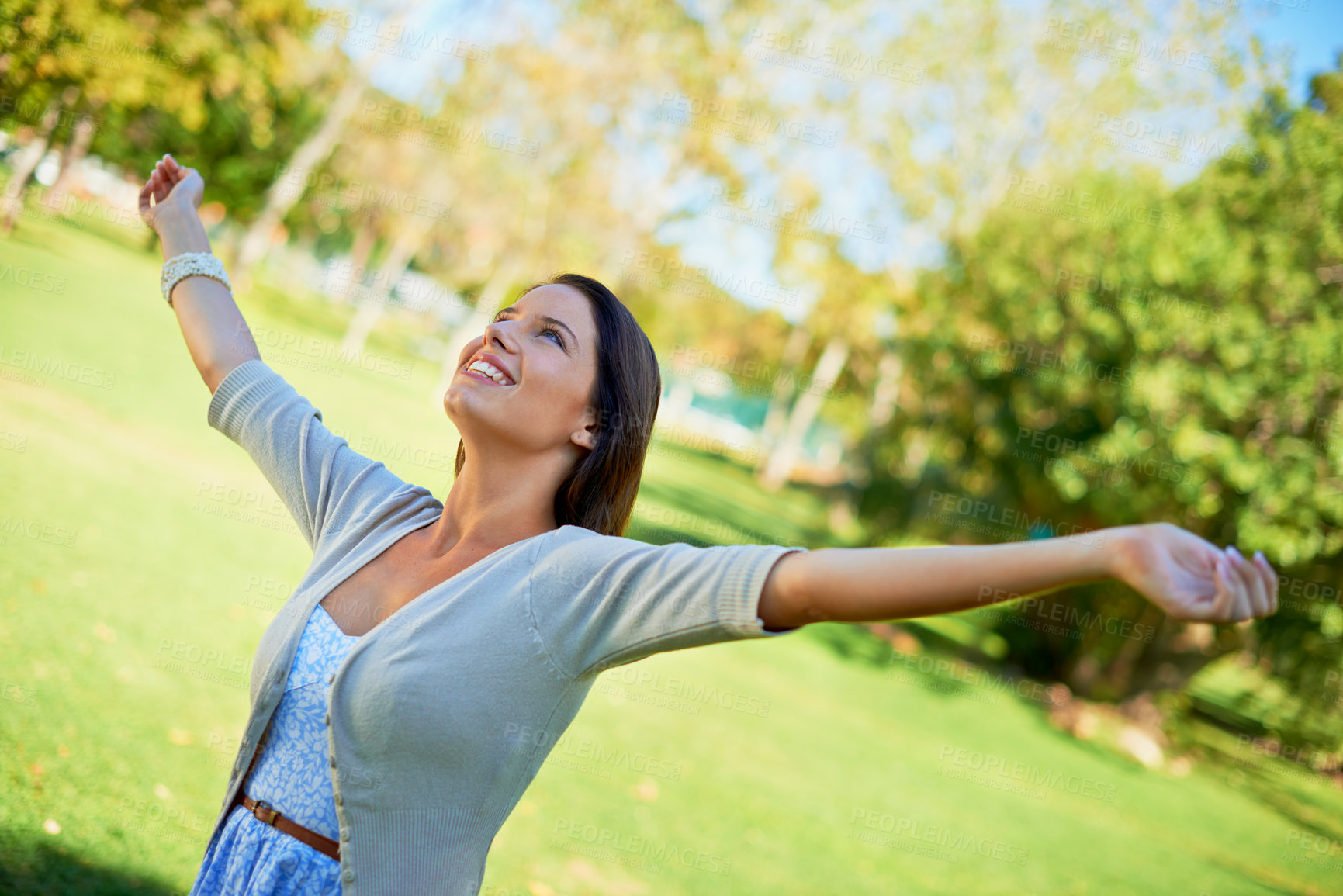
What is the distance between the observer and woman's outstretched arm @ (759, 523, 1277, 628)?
3.86 feet

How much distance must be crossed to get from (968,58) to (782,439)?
24294 millimetres

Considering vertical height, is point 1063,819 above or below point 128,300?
above

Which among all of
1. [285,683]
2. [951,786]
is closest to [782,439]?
[951,786]

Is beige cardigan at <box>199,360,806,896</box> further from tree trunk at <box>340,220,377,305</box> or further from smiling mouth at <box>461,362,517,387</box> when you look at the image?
tree trunk at <box>340,220,377,305</box>

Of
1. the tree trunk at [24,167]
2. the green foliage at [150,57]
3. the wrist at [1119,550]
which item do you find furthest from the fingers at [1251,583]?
the tree trunk at [24,167]

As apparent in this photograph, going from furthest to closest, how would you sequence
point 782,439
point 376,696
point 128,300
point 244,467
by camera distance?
point 782,439 → point 128,300 → point 244,467 → point 376,696

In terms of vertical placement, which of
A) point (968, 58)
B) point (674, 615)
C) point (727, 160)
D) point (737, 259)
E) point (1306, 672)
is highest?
point (968, 58)

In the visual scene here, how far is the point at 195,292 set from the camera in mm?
2365

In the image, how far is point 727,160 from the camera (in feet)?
70.3

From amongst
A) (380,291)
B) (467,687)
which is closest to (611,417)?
(467,687)

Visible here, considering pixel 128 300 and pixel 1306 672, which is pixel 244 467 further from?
pixel 1306 672

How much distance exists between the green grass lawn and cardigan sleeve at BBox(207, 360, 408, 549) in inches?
81.4

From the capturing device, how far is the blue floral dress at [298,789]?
1.75 m

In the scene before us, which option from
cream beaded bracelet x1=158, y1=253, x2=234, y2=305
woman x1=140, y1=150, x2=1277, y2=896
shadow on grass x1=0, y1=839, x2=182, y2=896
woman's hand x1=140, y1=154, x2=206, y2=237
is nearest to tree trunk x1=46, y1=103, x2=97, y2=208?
shadow on grass x1=0, y1=839, x2=182, y2=896
